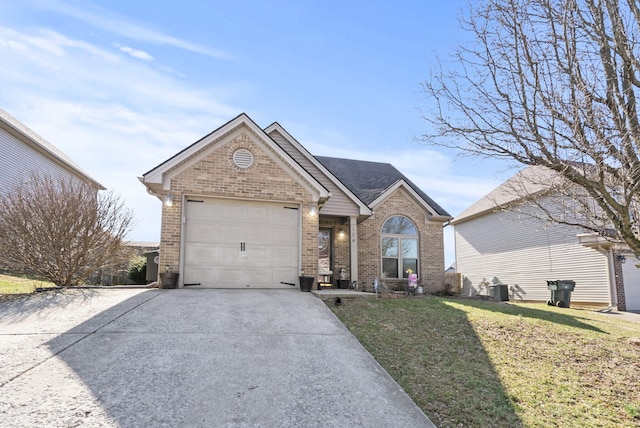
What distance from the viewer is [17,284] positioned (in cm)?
1044

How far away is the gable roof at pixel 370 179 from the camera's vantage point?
49.4ft

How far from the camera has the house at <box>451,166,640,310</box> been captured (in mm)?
15094

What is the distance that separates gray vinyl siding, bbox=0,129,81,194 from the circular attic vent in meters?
10.9

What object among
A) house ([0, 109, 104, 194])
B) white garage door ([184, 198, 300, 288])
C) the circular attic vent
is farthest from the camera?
house ([0, 109, 104, 194])

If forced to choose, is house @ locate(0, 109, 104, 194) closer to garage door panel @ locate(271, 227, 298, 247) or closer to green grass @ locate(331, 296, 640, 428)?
garage door panel @ locate(271, 227, 298, 247)

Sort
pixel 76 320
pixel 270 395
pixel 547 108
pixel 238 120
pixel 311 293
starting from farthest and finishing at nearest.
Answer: pixel 238 120 < pixel 311 293 < pixel 76 320 < pixel 547 108 < pixel 270 395

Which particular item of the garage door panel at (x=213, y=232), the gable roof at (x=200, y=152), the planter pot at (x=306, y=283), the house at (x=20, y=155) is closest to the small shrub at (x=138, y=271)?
the house at (x=20, y=155)

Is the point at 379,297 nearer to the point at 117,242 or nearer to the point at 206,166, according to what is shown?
the point at 206,166

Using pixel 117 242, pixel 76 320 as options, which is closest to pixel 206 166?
pixel 117 242

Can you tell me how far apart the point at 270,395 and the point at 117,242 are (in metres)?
8.21

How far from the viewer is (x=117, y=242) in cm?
1042

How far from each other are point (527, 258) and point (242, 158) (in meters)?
15.6

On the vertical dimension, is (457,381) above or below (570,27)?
below

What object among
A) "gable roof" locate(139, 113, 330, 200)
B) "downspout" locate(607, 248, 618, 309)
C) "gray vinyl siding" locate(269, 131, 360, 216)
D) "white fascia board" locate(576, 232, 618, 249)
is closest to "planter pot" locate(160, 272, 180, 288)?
"gable roof" locate(139, 113, 330, 200)
